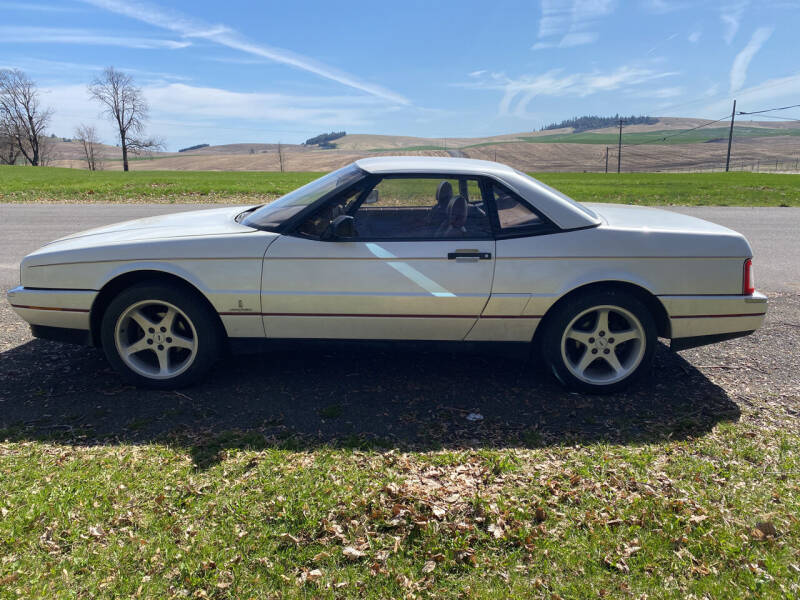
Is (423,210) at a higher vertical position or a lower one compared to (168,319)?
higher

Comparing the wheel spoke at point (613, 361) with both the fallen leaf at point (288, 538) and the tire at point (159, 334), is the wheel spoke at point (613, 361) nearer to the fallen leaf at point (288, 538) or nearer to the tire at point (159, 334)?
the fallen leaf at point (288, 538)

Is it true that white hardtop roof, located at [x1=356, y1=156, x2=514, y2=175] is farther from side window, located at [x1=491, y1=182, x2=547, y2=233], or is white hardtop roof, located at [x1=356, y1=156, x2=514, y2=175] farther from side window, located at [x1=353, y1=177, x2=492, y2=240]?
side window, located at [x1=491, y1=182, x2=547, y2=233]

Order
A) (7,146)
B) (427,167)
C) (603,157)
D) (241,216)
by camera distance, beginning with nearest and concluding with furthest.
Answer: (427,167), (241,216), (7,146), (603,157)

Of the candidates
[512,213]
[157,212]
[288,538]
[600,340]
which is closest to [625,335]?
[600,340]

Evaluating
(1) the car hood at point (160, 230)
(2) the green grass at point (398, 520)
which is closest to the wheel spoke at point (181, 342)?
(1) the car hood at point (160, 230)

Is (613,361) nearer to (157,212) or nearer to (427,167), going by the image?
(427,167)

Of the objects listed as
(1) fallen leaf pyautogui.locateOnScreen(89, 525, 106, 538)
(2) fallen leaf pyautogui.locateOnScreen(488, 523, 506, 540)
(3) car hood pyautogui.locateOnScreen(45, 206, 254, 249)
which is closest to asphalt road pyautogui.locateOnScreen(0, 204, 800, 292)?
(3) car hood pyautogui.locateOnScreen(45, 206, 254, 249)

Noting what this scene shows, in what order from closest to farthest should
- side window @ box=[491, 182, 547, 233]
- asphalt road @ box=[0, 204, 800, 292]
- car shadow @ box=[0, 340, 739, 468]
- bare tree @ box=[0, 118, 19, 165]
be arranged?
car shadow @ box=[0, 340, 739, 468], side window @ box=[491, 182, 547, 233], asphalt road @ box=[0, 204, 800, 292], bare tree @ box=[0, 118, 19, 165]

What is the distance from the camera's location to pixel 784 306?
6180 mm

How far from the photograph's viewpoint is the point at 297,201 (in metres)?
4.14

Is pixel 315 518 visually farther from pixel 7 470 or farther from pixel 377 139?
pixel 377 139

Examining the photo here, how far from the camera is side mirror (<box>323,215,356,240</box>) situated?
3723 millimetres

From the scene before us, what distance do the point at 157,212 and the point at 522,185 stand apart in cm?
1428

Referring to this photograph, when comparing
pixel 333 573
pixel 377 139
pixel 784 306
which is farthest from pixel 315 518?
pixel 377 139
